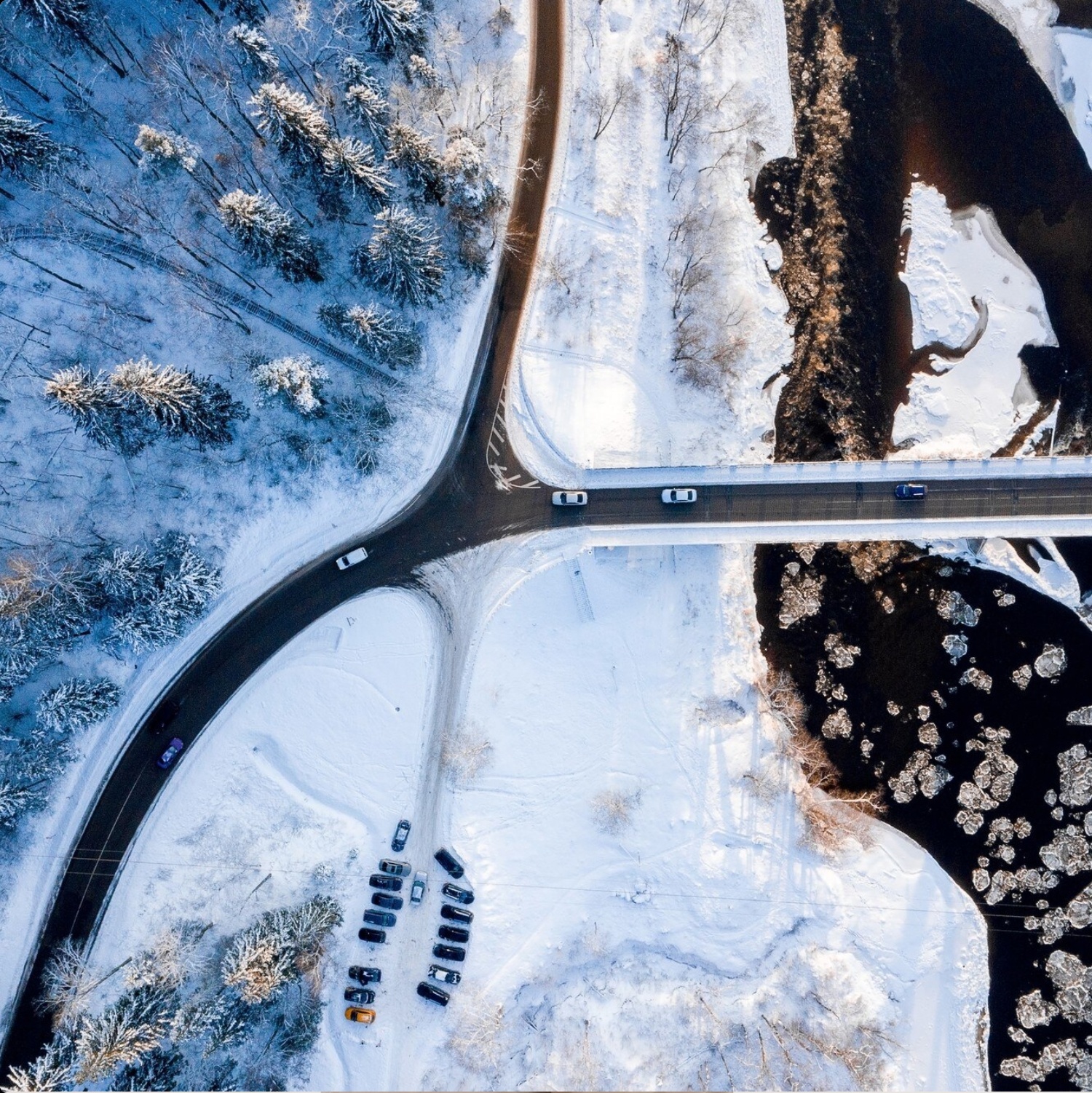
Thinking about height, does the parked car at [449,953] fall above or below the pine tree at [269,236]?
below

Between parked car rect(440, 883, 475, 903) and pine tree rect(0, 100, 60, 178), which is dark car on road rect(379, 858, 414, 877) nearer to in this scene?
parked car rect(440, 883, 475, 903)

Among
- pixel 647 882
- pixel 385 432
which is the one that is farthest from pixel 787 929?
pixel 385 432

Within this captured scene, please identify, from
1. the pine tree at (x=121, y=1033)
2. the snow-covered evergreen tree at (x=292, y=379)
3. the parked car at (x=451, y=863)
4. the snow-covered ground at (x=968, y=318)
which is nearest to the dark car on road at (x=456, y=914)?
the parked car at (x=451, y=863)

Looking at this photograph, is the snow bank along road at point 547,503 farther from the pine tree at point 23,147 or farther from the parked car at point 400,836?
the pine tree at point 23,147

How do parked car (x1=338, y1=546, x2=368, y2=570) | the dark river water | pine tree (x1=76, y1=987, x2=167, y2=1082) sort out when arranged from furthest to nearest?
the dark river water, parked car (x1=338, y1=546, x2=368, y2=570), pine tree (x1=76, y1=987, x2=167, y2=1082)

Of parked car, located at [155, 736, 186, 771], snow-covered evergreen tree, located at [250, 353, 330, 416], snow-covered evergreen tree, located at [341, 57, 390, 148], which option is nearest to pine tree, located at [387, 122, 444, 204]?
snow-covered evergreen tree, located at [341, 57, 390, 148]

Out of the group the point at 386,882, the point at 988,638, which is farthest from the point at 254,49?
the point at 988,638
